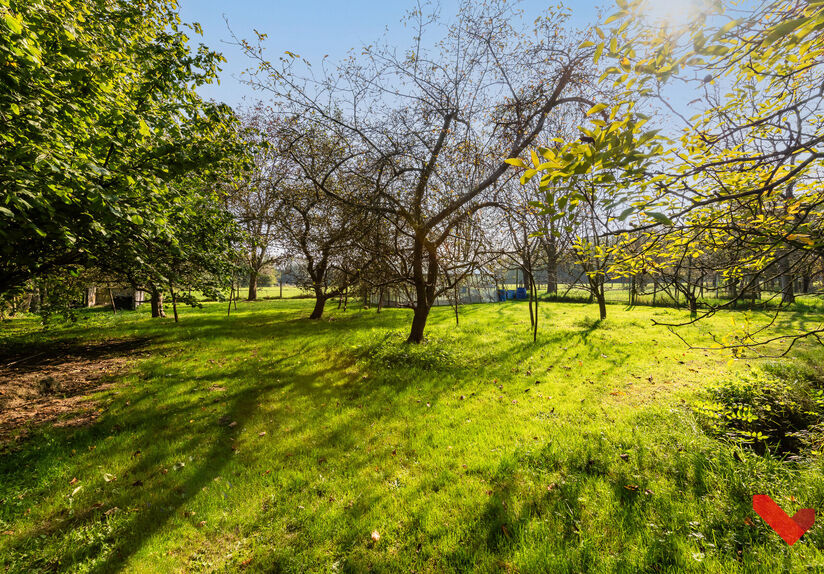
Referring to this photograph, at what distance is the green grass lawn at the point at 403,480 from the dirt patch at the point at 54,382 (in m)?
0.39

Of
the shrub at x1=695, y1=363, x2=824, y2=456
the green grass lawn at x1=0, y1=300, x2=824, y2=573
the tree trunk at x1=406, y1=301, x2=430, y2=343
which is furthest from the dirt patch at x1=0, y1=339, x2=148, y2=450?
the shrub at x1=695, y1=363, x2=824, y2=456

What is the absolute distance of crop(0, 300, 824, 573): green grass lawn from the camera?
273 centimetres

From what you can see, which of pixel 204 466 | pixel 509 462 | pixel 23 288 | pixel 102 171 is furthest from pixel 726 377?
pixel 23 288

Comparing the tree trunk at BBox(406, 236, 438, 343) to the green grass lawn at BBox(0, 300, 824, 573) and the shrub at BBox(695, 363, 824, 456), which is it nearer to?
the green grass lawn at BBox(0, 300, 824, 573)

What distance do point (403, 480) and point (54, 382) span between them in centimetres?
802

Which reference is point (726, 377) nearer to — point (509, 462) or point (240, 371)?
point (509, 462)

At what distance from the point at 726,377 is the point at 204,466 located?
970cm

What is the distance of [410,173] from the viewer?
898 cm

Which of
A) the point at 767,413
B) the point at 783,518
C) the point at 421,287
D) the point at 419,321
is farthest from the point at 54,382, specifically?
the point at 767,413

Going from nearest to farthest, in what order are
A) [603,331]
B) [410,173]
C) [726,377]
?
1. [726,377]
2. [410,173]
3. [603,331]

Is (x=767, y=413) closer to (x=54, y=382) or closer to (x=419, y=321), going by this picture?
(x=419, y=321)

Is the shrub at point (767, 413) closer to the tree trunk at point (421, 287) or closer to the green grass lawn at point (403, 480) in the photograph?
→ the green grass lawn at point (403, 480)

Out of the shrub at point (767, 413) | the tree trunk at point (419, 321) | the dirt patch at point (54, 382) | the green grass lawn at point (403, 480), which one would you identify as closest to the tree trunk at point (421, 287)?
the tree trunk at point (419, 321)

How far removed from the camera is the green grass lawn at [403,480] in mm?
2730
